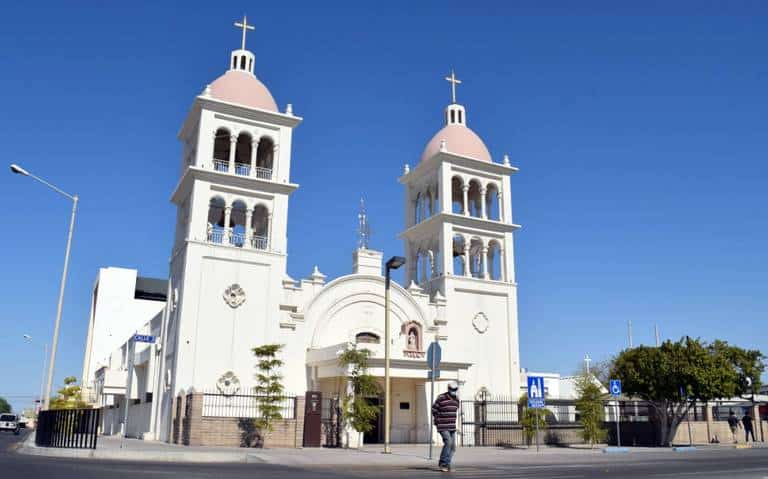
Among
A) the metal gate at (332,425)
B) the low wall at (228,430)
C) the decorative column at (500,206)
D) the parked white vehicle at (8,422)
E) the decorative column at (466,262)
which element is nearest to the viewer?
the low wall at (228,430)

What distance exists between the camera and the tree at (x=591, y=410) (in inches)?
1134

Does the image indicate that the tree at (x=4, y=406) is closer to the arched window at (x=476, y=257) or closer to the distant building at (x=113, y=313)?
the distant building at (x=113, y=313)

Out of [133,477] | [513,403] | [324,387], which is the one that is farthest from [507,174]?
[133,477]

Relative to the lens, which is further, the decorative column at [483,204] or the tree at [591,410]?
the decorative column at [483,204]

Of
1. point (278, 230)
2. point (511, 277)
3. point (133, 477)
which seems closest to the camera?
point (133, 477)

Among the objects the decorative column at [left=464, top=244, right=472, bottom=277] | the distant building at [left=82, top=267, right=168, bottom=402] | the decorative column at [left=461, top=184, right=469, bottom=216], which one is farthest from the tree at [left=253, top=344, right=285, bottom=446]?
the distant building at [left=82, top=267, right=168, bottom=402]

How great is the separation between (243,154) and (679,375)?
24771mm

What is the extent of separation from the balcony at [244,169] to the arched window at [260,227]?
1733mm

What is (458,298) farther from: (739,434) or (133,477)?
(133,477)

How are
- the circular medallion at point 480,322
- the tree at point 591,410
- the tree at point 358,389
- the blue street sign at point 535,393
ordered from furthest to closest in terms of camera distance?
the circular medallion at point 480,322 → the tree at point 591,410 → the tree at point 358,389 → the blue street sign at point 535,393

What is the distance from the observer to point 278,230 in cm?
3381

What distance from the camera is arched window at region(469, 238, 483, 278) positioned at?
40.8 meters

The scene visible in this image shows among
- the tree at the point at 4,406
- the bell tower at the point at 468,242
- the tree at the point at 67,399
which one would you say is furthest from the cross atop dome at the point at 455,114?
the tree at the point at 4,406

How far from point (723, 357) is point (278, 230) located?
2208 cm
